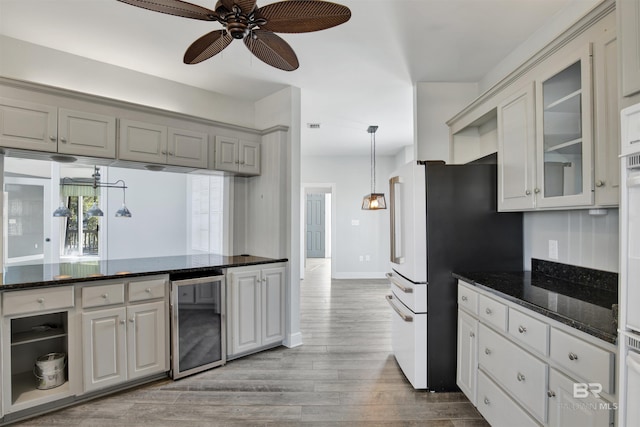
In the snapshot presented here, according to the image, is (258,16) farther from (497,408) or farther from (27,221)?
(27,221)

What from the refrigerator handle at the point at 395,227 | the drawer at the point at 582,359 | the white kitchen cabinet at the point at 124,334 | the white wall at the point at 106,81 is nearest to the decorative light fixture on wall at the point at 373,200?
the white wall at the point at 106,81

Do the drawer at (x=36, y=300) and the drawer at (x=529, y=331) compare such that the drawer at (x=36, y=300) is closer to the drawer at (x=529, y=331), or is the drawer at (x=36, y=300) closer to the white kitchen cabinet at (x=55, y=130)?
the white kitchen cabinet at (x=55, y=130)

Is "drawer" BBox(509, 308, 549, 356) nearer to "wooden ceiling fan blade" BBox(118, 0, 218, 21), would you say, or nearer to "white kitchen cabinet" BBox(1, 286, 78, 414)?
"wooden ceiling fan blade" BBox(118, 0, 218, 21)

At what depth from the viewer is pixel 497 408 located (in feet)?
6.32

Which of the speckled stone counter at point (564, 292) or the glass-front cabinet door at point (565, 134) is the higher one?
the glass-front cabinet door at point (565, 134)

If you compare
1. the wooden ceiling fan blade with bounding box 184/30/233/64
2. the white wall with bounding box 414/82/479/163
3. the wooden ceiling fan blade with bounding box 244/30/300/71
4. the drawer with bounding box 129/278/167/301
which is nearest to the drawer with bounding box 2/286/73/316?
the drawer with bounding box 129/278/167/301

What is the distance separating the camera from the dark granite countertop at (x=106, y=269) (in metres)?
2.21

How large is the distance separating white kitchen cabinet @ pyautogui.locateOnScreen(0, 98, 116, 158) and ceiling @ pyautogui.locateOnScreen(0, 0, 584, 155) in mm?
626

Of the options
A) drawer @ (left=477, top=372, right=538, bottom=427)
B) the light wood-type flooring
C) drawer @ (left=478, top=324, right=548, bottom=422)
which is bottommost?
the light wood-type flooring

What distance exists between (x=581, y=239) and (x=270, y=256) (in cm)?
266

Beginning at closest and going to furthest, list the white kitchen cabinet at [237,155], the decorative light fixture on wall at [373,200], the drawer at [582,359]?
the drawer at [582,359], the white kitchen cabinet at [237,155], the decorative light fixture on wall at [373,200]

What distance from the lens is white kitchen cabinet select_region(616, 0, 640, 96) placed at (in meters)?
1.10

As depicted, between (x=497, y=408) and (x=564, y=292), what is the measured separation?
0.77 m

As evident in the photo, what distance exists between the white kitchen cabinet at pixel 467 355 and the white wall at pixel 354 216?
5008mm
